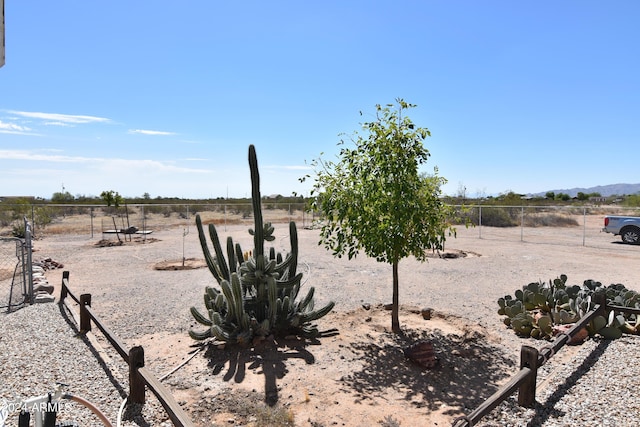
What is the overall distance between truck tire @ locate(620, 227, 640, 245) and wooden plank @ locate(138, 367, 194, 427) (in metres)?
22.2

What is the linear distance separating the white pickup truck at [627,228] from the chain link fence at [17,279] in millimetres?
22912

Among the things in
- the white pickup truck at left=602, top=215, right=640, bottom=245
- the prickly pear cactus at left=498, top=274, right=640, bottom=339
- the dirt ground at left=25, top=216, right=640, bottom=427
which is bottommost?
the dirt ground at left=25, top=216, right=640, bottom=427

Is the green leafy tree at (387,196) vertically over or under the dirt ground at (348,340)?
over

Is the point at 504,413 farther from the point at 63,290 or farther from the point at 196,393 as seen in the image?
the point at 63,290

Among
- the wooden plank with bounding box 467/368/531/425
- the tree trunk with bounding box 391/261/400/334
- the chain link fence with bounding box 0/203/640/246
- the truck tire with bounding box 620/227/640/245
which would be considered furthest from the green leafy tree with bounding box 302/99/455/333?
the truck tire with bounding box 620/227/640/245

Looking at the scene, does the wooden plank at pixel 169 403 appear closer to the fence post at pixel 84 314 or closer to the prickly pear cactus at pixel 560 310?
the fence post at pixel 84 314

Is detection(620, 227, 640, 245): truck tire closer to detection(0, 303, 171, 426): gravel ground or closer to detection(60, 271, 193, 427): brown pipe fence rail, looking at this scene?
detection(0, 303, 171, 426): gravel ground

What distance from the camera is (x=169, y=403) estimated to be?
3779mm

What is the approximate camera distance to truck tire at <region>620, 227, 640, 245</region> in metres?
19.7

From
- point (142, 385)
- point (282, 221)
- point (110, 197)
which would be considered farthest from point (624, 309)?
point (282, 221)

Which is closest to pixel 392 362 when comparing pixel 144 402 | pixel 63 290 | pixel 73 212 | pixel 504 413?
pixel 504 413

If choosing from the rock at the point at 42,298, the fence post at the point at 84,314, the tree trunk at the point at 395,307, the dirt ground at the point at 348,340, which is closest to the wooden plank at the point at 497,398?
the dirt ground at the point at 348,340

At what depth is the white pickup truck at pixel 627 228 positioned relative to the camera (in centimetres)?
1973

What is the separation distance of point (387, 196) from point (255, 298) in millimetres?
2642
